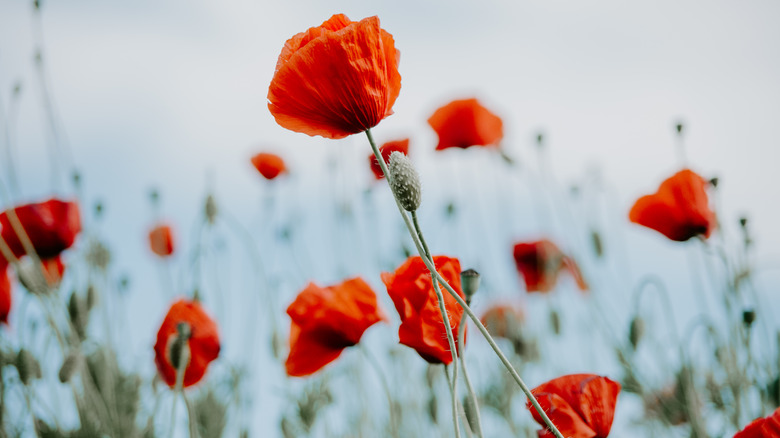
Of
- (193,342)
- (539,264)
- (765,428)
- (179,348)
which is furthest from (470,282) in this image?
(539,264)

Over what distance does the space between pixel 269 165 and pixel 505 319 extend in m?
1.38

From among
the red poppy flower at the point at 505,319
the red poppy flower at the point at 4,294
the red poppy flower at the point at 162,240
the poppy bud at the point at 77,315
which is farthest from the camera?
the red poppy flower at the point at 162,240

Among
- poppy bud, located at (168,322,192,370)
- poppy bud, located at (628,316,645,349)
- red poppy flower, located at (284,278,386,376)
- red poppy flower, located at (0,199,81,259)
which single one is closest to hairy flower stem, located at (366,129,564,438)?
red poppy flower, located at (284,278,386,376)

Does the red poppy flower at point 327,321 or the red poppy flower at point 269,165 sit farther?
the red poppy flower at point 269,165

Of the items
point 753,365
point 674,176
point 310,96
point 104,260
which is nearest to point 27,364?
point 104,260

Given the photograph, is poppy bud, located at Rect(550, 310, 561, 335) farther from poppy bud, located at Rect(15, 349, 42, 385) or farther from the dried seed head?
poppy bud, located at Rect(15, 349, 42, 385)

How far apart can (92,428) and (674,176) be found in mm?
2094

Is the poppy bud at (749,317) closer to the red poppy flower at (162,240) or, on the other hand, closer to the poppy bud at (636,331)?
the poppy bud at (636,331)

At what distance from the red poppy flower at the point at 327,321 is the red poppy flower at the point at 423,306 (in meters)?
0.33

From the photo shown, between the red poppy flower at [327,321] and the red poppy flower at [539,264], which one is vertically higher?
the red poppy flower at [327,321]

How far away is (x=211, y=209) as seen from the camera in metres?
2.52

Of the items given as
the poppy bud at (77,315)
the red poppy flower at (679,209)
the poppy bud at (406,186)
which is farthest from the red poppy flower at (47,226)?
the red poppy flower at (679,209)

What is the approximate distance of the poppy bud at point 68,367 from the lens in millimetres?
1635

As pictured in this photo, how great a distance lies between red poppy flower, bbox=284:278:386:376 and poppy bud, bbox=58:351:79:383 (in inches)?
26.4
